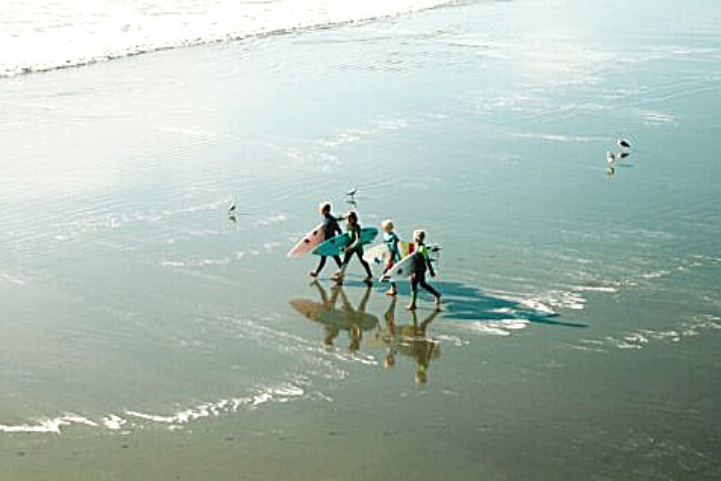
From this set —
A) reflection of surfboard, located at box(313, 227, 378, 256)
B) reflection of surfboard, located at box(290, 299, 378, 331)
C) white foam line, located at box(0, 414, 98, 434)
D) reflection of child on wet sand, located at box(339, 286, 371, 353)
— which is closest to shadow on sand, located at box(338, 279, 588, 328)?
reflection of child on wet sand, located at box(339, 286, 371, 353)

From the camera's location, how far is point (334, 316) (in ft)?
50.6

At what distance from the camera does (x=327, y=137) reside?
82.9 ft

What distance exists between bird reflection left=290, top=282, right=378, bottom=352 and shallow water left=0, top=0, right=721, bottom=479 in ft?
0.21

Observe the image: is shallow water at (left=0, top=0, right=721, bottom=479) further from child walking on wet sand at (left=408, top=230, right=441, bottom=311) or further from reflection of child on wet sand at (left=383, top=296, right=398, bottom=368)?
child walking on wet sand at (left=408, top=230, right=441, bottom=311)

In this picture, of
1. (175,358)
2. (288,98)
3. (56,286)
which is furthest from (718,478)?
(288,98)

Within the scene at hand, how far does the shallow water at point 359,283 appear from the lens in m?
11.9

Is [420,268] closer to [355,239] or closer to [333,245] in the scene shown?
[355,239]

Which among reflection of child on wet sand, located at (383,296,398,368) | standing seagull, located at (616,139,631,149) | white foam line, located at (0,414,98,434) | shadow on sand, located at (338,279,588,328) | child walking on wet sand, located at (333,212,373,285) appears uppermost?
standing seagull, located at (616,139,631,149)

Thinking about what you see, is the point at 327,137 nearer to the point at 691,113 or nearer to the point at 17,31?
the point at 691,113

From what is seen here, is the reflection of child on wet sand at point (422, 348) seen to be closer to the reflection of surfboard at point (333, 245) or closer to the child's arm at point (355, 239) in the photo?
the child's arm at point (355, 239)

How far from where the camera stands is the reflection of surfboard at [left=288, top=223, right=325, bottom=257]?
16953 mm

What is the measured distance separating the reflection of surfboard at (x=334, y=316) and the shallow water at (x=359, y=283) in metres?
0.07

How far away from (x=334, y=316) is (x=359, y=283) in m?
1.46

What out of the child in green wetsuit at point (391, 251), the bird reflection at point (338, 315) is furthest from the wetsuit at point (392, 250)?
the bird reflection at point (338, 315)
